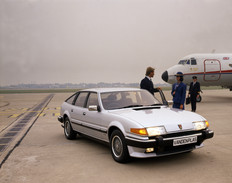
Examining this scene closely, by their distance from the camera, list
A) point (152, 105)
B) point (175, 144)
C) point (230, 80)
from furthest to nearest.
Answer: point (230, 80) → point (152, 105) → point (175, 144)

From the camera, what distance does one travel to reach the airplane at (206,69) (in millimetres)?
18656

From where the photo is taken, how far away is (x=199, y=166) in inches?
181

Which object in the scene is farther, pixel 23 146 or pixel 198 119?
pixel 23 146

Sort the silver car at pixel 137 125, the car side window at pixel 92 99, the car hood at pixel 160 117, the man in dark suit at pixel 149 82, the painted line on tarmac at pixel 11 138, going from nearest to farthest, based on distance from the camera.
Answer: the silver car at pixel 137 125
the car hood at pixel 160 117
the painted line on tarmac at pixel 11 138
the car side window at pixel 92 99
the man in dark suit at pixel 149 82

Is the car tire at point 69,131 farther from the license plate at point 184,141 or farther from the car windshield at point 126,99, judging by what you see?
the license plate at point 184,141

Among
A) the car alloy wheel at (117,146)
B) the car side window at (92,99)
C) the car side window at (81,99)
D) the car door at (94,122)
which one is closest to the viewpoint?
the car alloy wheel at (117,146)

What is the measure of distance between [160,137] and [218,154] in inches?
71.0

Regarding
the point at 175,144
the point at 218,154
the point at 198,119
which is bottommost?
the point at 218,154

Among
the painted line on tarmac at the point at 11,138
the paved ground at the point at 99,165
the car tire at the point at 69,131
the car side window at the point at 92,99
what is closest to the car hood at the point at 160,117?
the paved ground at the point at 99,165

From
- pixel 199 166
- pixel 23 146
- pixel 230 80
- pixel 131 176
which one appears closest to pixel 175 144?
pixel 199 166

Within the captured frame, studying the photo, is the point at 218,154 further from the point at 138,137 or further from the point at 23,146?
the point at 23,146

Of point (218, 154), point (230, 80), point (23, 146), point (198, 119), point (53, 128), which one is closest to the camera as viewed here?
point (198, 119)

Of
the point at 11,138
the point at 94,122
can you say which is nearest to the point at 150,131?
the point at 94,122

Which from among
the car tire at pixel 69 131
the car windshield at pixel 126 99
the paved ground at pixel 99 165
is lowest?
the paved ground at pixel 99 165
